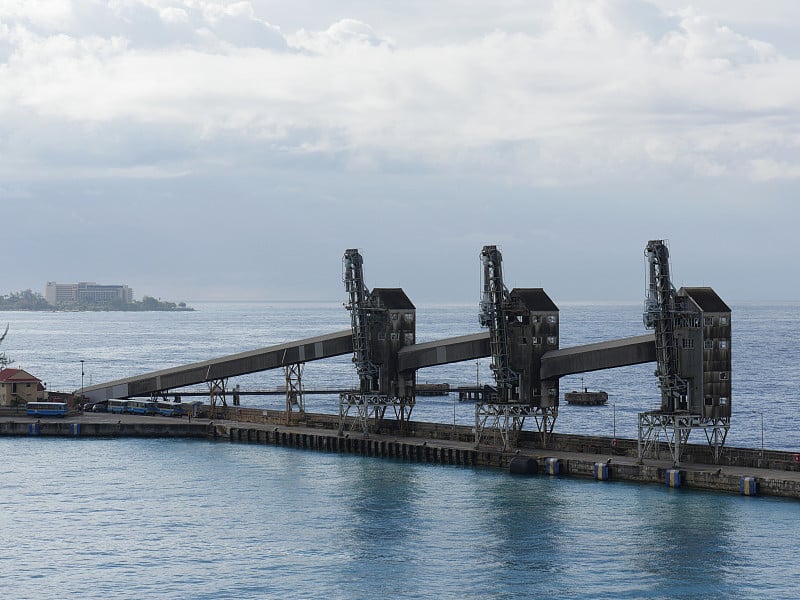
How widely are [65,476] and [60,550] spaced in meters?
26.8

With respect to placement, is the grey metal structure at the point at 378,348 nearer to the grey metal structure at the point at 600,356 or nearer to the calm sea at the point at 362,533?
the calm sea at the point at 362,533

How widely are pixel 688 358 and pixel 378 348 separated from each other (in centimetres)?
3262

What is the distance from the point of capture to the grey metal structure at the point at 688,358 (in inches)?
3533

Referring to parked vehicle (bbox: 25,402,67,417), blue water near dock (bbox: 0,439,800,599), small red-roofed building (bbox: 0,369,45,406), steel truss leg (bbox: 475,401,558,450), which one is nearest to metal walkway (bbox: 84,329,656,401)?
steel truss leg (bbox: 475,401,558,450)

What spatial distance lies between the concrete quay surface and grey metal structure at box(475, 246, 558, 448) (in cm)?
373

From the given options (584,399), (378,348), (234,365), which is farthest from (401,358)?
(584,399)

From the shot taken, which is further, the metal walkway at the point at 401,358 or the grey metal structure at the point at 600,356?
the metal walkway at the point at 401,358

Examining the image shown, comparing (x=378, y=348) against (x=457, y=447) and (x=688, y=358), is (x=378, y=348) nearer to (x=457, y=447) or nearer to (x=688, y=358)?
(x=457, y=447)

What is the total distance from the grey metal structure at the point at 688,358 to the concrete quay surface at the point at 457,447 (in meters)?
2.45

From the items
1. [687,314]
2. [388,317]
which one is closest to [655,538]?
[687,314]

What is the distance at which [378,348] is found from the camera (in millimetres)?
113125

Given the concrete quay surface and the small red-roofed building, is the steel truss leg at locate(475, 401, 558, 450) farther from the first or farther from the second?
the small red-roofed building

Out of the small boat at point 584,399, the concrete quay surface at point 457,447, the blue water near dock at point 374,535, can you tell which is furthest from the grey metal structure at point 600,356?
the small boat at point 584,399

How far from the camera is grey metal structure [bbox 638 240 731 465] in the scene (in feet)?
294
